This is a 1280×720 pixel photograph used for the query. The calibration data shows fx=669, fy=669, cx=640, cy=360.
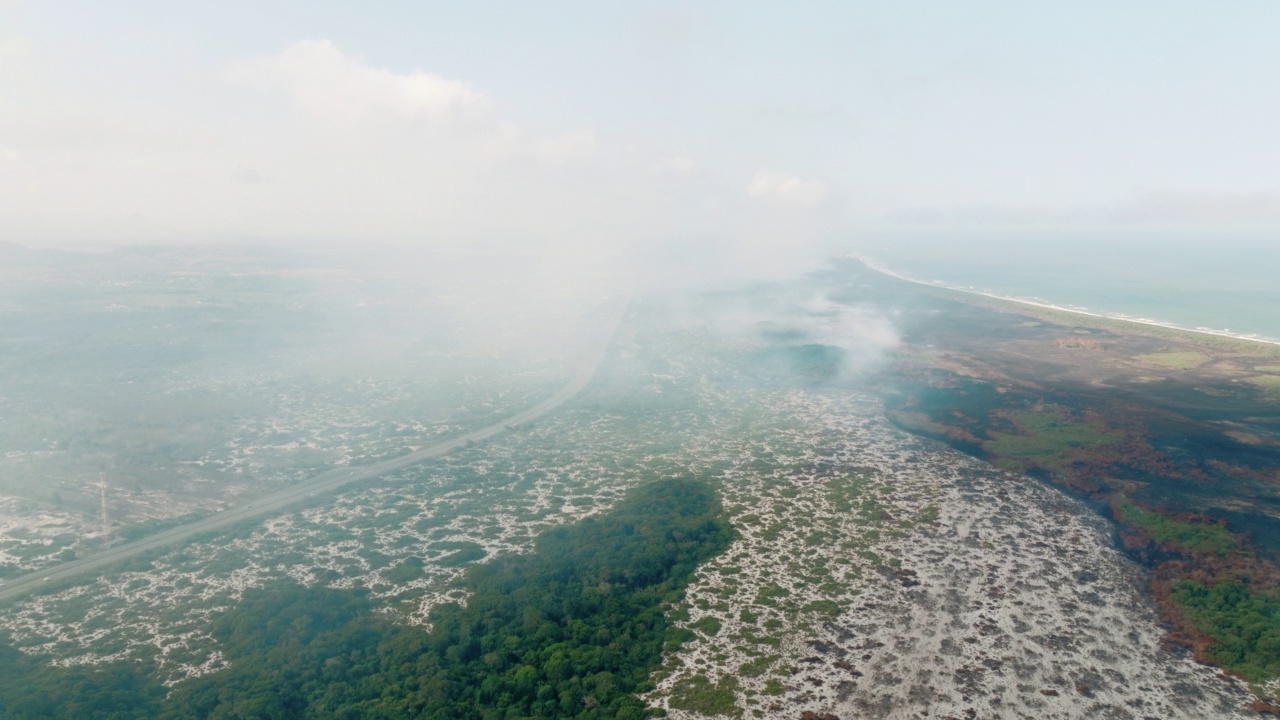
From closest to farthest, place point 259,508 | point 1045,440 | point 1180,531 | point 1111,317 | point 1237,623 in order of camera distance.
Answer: point 1237,623
point 1180,531
point 259,508
point 1045,440
point 1111,317

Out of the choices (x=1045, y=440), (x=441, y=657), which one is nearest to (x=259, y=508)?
(x=441, y=657)

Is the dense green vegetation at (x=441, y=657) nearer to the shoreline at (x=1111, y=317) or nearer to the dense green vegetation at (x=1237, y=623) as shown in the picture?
the dense green vegetation at (x=1237, y=623)

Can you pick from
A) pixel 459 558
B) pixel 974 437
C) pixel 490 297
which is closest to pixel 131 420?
pixel 459 558

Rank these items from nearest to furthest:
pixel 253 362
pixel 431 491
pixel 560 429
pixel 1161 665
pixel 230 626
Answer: pixel 1161 665 < pixel 230 626 < pixel 431 491 < pixel 560 429 < pixel 253 362

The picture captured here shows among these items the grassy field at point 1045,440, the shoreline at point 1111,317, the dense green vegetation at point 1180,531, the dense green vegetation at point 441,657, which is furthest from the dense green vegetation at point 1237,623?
the shoreline at point 1111,317

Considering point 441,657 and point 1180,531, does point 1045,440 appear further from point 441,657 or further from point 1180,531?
point 441,657

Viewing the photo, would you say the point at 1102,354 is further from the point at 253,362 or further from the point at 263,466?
the point at 253,362

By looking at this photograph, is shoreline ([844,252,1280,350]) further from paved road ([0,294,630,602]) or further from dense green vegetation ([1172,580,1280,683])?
paved road ([0,294,630,602])
